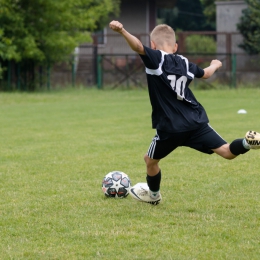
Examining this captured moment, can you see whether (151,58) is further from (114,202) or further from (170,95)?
(114,202)

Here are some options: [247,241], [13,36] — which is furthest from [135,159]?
[13,36]

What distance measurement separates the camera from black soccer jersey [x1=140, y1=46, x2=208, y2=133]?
19.1 feet

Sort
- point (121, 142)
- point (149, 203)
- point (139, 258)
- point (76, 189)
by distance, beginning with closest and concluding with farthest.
A: point (139, 258)
point (149, 203)
point (76, 189)
point (121, 142)

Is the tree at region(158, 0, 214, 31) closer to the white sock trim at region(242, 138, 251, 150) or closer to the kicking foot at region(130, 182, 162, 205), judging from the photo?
the kicking foot at region(130, 182, 162, 205)

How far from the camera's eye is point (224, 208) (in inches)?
239

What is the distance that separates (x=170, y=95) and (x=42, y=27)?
953 inches

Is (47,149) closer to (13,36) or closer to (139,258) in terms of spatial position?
(139,258)

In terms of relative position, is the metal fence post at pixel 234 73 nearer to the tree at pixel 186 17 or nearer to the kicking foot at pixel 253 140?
the kicking foot at pixel 253 140

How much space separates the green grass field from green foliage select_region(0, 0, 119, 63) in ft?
48.3

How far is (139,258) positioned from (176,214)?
1.46 m

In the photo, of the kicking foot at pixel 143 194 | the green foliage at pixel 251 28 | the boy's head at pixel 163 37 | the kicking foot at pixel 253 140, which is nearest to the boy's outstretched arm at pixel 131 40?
the boy's head at pixel 163 37

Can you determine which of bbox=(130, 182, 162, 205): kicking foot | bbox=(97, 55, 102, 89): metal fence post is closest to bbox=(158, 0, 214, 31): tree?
bbox=(97, 55, 102, 89): metal fence post

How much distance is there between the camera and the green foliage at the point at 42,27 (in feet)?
92.6

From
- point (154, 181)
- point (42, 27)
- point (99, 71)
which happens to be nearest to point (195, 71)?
point (154, 181)
